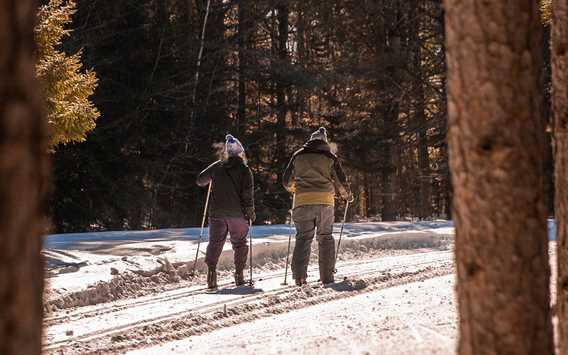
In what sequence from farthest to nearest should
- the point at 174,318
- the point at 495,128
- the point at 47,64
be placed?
the point at 47,64 < the point at 174,318 < the point at 495,128

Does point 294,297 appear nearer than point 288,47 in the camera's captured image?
Yes

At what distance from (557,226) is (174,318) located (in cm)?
484

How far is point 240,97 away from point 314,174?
64.4ft

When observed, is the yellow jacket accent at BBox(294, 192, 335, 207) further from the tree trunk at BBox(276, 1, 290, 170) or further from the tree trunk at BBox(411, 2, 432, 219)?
the tree trunk at BBox(411, 2, 432, 219)

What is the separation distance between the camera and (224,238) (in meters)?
11.9

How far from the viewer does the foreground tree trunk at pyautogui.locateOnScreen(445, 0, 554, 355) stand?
3.55 m

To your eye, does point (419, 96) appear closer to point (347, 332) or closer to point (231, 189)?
point (231, 189)

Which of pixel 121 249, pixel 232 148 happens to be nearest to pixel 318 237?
pixel 232 148

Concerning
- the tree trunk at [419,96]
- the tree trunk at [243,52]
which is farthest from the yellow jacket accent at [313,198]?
the tree trunk at [419,96]

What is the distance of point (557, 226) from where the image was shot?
4.83 m

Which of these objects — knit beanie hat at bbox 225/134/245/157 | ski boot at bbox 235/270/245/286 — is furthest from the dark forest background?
ski boot at bbox 235/270/245/286

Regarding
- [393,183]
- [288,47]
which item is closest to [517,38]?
[393,183]

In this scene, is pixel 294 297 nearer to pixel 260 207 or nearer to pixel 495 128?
pixel 495 128

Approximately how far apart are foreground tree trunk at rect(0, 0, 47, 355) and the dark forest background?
2051cm
